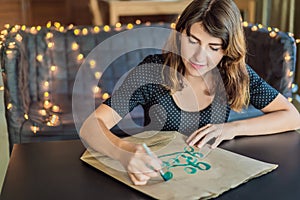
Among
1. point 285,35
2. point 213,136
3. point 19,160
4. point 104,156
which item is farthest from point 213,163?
point 285,35

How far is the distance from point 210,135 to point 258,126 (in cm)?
17

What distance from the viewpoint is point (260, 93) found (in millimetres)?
1475

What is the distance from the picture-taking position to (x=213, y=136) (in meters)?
1.29

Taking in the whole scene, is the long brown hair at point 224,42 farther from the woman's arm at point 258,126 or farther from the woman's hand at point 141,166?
the woman's hand at point 141,166

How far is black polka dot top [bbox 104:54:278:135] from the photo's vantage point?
4.71ft

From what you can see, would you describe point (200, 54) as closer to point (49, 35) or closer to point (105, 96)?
point (105, 96)

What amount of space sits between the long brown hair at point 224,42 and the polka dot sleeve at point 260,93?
3 cm

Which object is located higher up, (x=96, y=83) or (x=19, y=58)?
(x=19, y=58)

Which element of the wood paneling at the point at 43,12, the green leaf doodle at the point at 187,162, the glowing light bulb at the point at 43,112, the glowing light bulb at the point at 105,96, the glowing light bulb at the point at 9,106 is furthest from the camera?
the wood paneling at the point at 43,12

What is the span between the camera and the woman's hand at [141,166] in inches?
40.6

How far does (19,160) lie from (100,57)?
1387 millimetres

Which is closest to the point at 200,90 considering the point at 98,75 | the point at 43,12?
the point at 98,75

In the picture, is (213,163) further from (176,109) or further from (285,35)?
(285,35)

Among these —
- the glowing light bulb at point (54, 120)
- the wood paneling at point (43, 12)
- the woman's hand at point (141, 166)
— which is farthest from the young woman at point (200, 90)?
the wood paneling at point (43, 12)
